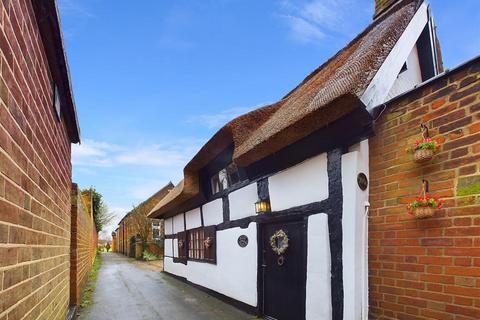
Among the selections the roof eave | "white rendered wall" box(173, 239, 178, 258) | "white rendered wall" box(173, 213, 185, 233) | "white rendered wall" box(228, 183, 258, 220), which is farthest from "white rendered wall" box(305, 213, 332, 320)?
"white rendered wall" box(173, 239, 178, 258)

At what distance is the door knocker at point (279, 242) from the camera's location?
5.34 m

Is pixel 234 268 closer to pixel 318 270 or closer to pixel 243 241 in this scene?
pixel 243 241

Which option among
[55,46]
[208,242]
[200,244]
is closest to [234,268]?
[208,242]

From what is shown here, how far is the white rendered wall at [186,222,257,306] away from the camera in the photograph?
6379mm

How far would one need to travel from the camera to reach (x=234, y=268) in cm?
717

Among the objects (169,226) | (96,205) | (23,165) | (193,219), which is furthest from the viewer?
(96,205)

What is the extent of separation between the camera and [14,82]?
157cm

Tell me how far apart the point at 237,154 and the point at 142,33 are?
3.67 m

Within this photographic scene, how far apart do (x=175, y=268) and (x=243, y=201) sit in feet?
22.8

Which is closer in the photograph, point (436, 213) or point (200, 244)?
point (436, 213)

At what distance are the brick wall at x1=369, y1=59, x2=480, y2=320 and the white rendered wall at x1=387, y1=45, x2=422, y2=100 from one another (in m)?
1.19

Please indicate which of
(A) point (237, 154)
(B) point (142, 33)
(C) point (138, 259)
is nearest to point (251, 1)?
(B) point (142, 33)

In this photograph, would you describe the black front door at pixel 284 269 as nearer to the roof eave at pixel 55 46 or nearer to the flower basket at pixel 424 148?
the flower basket at pixel 424 148

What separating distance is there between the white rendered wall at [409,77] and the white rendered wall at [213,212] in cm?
460
